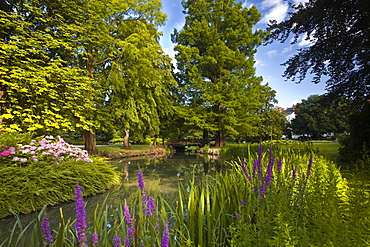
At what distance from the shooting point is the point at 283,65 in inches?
288

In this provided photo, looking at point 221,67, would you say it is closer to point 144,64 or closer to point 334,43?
point 144,64

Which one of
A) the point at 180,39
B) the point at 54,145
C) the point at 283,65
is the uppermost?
the point at 180,39

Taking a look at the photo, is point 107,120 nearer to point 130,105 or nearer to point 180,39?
point 130,105

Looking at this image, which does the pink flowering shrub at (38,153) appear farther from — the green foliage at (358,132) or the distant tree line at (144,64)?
the green foliage at (358,132)

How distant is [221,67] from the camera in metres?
16.9

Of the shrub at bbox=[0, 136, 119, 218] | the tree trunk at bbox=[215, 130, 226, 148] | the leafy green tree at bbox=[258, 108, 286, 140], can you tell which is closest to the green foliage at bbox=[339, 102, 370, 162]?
the shrub at bbox=[0, 136, 119, 218]

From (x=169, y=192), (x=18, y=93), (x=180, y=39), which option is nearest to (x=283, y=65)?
(x=169, y=192)

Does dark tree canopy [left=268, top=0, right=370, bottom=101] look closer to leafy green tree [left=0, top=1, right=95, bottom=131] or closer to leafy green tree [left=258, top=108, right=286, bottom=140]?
leafy green tree [left=0, top=1, right=95, bottom=131]

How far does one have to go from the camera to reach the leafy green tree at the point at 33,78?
7516 millimetres

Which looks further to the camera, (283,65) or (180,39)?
(180,39)

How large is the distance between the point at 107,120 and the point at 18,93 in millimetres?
4597

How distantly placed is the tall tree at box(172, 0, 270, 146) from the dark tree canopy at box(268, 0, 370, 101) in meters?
8.41

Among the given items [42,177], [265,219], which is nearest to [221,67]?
[42,177]

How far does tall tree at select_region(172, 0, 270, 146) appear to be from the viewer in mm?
16047
